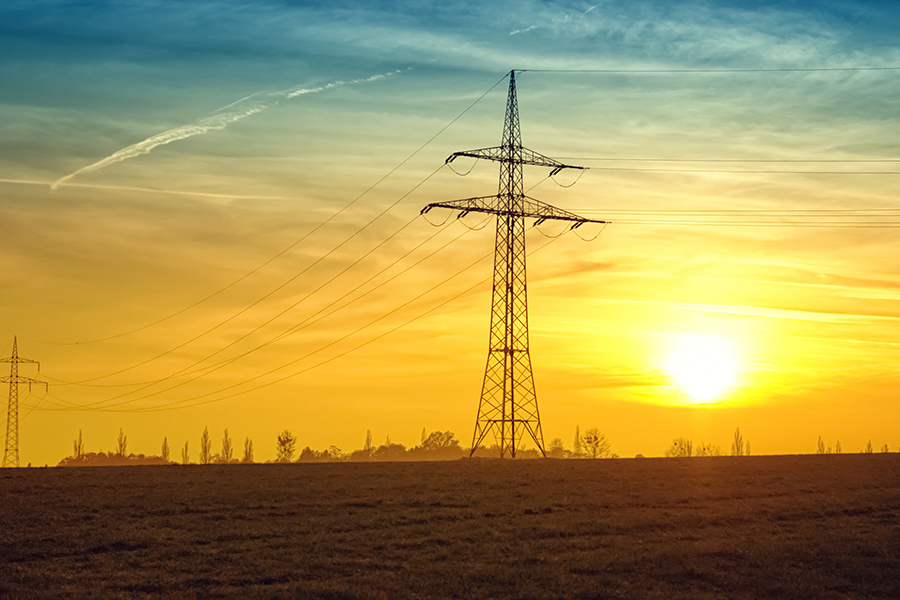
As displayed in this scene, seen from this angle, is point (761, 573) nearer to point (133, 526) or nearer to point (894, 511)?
point (894, 511)

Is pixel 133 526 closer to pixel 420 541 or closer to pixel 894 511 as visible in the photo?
pixel 420 541

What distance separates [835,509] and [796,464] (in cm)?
2311

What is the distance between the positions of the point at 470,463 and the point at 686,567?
34.4 metres

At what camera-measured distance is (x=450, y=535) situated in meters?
33.9

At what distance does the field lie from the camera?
2659 cm

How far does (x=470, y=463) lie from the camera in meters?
62.7

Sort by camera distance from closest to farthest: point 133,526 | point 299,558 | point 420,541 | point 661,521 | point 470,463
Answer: point 299,558 → point 420,541 → point 133,526 → point 661,521 → point 470,463

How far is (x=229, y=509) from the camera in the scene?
40.2 m

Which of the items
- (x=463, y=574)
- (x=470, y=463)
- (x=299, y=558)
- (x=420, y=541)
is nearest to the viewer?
(x=463, y=574)

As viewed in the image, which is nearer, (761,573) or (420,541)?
(761,573)

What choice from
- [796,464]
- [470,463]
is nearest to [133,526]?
[470,463]

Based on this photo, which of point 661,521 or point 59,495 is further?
point 59,495

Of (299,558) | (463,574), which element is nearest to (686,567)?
(463,574)

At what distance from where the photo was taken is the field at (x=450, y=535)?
2659cm
